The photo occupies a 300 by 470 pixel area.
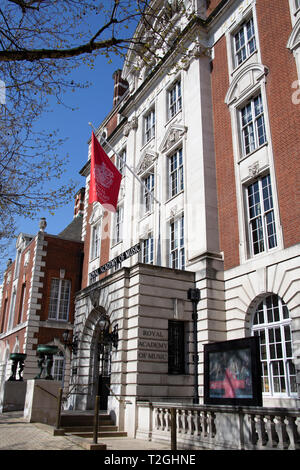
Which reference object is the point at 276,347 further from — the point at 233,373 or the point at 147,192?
the point at 147,192

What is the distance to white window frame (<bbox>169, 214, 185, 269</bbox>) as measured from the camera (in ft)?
65.2

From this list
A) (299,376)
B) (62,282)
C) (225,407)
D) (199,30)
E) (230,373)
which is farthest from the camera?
(62,282)

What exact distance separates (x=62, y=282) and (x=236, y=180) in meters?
Result: 20.0

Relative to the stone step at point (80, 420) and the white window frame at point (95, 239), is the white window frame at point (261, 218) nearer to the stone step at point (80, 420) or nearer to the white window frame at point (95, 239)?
the stone step at point (80, 420)

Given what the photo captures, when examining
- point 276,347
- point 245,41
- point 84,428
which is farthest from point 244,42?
point 84,428

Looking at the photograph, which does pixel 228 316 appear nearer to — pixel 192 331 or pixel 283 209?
pixel 192 331

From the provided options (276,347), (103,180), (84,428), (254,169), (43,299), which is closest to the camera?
(276,347)

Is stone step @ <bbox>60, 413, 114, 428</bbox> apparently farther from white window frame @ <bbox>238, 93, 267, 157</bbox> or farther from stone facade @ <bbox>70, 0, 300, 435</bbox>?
white window frame @ <bbox>238, 93, 267, 157</bbox>

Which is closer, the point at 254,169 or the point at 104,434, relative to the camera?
the point at 104,434

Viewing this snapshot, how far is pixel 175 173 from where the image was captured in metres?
22.0

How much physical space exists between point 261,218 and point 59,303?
2078 centimetres

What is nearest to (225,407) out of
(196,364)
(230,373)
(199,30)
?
(230,373)

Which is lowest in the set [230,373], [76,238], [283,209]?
[230,373]

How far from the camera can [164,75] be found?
24609 millimetres
